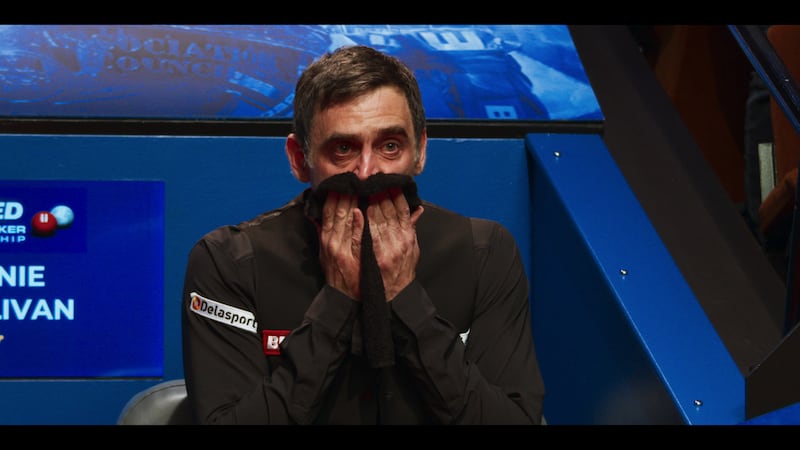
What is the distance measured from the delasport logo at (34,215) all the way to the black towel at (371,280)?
3.59 ft

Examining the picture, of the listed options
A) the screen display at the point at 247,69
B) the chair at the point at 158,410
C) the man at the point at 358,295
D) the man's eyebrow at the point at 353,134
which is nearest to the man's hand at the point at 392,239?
the man at the point at 358,295

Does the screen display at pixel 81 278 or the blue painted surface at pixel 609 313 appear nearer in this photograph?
the blue painted surface at pixel 609 313

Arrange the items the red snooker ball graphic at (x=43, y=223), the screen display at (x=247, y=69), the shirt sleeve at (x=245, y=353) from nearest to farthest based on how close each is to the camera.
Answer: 1. the shirt sleeve at (x=245, y=353)
2. the red snooker ball graphic at (x=43, y=223)
3. the screen display at (x=247, y=69)

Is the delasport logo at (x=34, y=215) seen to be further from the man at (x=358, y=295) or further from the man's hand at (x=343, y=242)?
the man's hand at (x=343, y=242)

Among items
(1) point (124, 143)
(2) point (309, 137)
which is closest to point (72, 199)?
(1) point (124, 143)

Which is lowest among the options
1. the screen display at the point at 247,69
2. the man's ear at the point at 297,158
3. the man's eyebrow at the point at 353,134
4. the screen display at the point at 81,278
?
the screen display at the point at 81,278

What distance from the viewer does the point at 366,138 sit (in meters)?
1.89

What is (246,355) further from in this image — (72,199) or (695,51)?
(695,51)

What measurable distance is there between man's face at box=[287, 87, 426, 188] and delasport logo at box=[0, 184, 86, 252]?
3.30ft

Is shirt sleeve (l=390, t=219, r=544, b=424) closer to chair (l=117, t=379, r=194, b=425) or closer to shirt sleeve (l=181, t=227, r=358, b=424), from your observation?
shirt sleeve (l=181, t=227, r=358, b=424)

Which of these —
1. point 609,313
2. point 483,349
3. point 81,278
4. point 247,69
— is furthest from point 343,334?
point 247,69

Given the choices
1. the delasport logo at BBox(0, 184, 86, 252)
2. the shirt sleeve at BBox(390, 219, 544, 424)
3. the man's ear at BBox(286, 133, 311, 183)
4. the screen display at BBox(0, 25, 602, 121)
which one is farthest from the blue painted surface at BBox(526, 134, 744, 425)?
the delasport logo at BBox(0, 184, 86, 252)

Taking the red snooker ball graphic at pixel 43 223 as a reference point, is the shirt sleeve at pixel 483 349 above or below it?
above

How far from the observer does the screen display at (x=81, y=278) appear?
→ 2.69 meters
